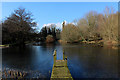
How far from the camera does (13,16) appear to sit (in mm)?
18719

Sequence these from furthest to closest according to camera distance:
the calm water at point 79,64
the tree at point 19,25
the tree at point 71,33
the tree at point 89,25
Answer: the tree at point 71,33 → the tree at point 89,25 → the tree at point 19,25 → the calm water at point 79,64

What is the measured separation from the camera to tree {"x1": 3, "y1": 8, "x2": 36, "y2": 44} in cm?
1841

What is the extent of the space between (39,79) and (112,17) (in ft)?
59.9

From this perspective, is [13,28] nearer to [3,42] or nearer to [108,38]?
[3,42]

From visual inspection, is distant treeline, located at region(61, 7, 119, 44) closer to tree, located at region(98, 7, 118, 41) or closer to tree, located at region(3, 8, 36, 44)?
tree, located at region(98, 7, 118, 41)

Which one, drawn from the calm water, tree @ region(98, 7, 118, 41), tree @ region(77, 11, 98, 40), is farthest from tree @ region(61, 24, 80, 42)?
the calm water

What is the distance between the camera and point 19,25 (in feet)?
61.7

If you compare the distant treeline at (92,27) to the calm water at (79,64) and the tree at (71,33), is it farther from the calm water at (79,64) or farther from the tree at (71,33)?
the calm water at (79,64)

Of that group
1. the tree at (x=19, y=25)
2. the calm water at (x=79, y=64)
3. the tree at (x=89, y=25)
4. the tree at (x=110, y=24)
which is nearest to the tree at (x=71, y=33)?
the tree at (x=89, y=25)

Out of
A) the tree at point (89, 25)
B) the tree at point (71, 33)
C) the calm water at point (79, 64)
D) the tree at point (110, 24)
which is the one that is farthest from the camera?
the tree at point (71, 33)

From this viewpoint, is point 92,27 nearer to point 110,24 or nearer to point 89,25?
point 89,25

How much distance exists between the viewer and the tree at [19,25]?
60.4ft

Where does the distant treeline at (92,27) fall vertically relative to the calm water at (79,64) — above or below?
above

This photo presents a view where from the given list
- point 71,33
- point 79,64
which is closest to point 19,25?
point 71,33
